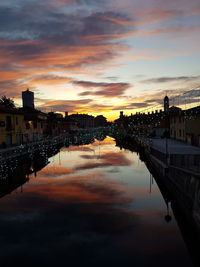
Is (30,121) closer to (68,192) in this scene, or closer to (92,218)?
(68,192)

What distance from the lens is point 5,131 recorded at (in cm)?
5269

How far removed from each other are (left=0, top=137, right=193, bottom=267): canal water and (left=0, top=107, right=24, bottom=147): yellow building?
25558 millimetres

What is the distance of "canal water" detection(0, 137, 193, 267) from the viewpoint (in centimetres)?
1373

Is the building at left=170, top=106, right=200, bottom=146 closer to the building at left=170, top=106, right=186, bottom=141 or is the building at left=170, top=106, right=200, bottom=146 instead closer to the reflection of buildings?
the building at left=170, top=106, right=186, bottom=141

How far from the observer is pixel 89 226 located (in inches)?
699

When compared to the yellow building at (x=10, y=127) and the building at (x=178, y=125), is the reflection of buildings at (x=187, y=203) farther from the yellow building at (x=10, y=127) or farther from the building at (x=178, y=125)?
the yellow building at (x=10, y=127)

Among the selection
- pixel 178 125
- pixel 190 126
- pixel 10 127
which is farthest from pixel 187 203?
pixel 10 127

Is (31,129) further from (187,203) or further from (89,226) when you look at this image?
(187,203)

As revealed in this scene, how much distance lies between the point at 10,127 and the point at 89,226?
42.4m

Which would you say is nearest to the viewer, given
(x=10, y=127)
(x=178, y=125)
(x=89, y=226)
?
(x=89, y=226)

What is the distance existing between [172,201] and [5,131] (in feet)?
135

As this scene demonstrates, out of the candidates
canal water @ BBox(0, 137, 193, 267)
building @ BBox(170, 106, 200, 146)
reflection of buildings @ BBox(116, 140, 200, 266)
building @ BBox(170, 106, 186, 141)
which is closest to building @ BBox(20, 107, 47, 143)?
building @ BBox(170, 106, 186, 141)

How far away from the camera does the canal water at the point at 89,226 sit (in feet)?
45.0

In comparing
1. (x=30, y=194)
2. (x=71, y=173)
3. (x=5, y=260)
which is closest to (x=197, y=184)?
(x=5, y=260)
